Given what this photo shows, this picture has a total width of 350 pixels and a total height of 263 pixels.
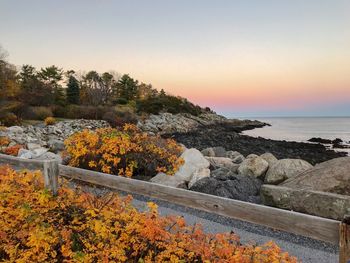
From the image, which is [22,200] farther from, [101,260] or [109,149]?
[109,149]

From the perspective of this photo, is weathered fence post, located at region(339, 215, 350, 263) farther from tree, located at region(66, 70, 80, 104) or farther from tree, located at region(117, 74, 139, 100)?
tree, located at region(117, 74, 139, 100)

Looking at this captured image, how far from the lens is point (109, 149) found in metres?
10.4

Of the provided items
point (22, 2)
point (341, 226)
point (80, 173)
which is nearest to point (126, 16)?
point (22, 2)

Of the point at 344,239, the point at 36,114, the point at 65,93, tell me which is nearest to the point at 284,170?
the point at 344,239

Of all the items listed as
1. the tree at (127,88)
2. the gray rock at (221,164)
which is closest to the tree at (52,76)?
the tree at (127,88)

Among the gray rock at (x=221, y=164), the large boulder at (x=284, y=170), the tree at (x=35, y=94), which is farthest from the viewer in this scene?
the tree at (x=35, y=94)

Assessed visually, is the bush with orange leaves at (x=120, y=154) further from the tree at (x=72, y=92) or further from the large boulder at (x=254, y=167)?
the tree at (x=72, y=92)

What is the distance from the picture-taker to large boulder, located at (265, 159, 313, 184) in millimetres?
9695

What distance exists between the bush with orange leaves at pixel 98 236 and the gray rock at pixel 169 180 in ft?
11.3

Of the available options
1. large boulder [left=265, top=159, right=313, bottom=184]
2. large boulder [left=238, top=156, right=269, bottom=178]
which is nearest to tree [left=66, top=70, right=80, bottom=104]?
large boulder [left=238, top=156, right=269, bottom=178]

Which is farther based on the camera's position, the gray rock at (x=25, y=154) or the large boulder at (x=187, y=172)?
the gray rock at (x=25, y=154)

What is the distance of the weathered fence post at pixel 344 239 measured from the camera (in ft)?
10.7

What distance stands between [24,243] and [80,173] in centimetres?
157

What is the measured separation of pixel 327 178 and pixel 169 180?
4293mm
